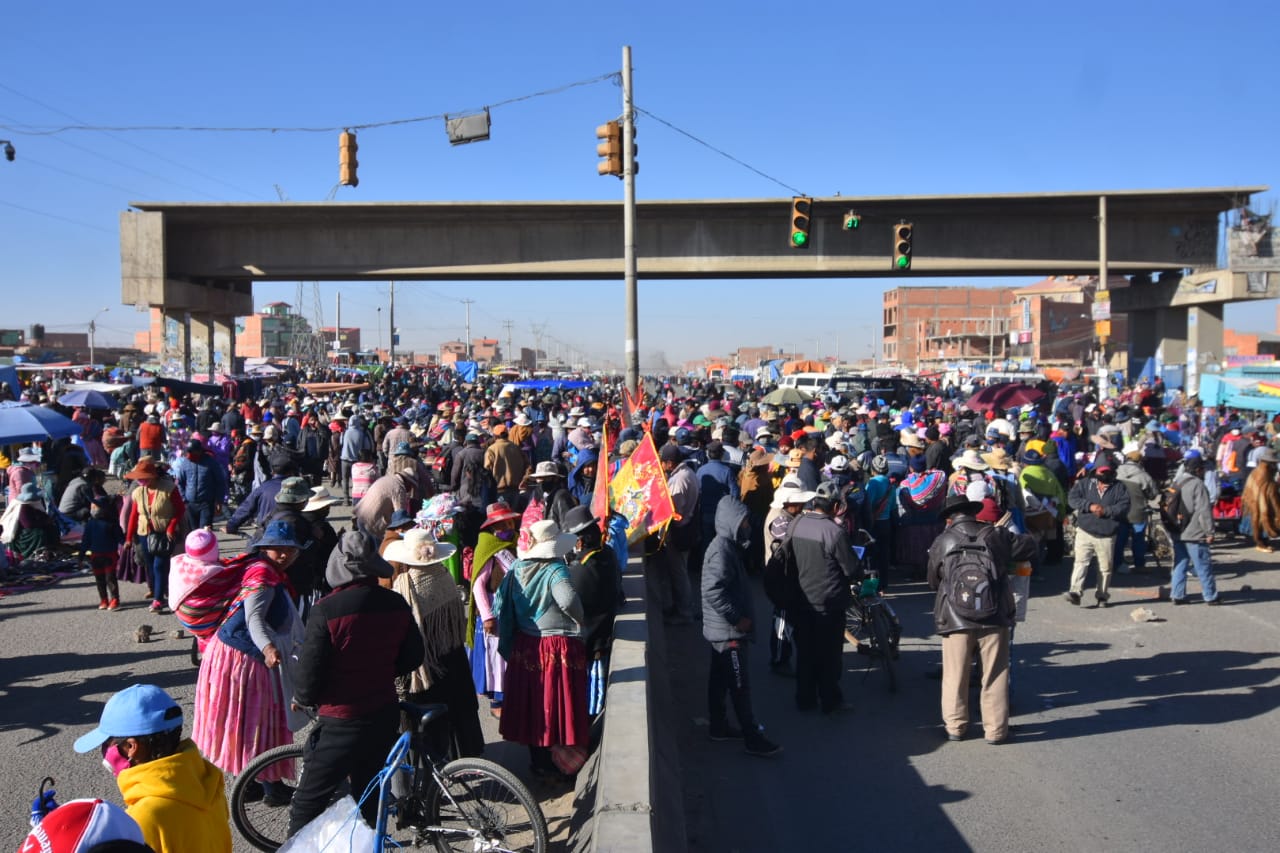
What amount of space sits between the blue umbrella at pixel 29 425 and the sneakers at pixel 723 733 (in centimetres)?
1082

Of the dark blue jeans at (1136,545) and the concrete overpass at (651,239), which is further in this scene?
the concrete overpass at (651,239)

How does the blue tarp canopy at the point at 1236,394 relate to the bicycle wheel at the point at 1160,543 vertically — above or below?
above

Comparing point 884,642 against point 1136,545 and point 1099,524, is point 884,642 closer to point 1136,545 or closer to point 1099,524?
point 1099,524

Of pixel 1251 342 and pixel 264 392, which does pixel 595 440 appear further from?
pixel 1251 342

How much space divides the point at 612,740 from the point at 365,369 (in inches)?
1974

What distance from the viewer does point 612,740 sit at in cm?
510

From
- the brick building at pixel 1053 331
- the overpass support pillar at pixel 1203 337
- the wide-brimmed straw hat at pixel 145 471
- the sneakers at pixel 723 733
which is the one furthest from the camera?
the brick building at pixel 1053 331

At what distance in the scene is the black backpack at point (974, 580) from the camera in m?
6.63

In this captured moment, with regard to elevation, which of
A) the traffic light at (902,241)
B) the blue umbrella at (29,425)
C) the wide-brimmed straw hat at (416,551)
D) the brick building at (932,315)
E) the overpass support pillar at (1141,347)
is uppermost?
the brick building at (932,315)

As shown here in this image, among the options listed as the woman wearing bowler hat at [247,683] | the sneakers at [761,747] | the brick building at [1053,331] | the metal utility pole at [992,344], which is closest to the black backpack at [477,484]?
the sneakers at [761,747]

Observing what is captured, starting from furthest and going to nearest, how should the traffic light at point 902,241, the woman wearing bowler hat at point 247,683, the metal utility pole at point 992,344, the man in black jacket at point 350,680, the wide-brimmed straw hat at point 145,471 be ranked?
1. the metal utility pole at point 992,344
2. the traffic light at point 902,241
3. the wide-brimmed straw hat at point 145,471
4. the woman wearing bowler hat at point 247,683
5. the man in black jacket at point 350,680

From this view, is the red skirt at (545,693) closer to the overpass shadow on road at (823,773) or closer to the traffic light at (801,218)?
the overpass shadow on road at (823,773)

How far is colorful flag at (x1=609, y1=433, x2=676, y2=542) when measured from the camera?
27.1 feet

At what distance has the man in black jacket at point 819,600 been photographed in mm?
6988
